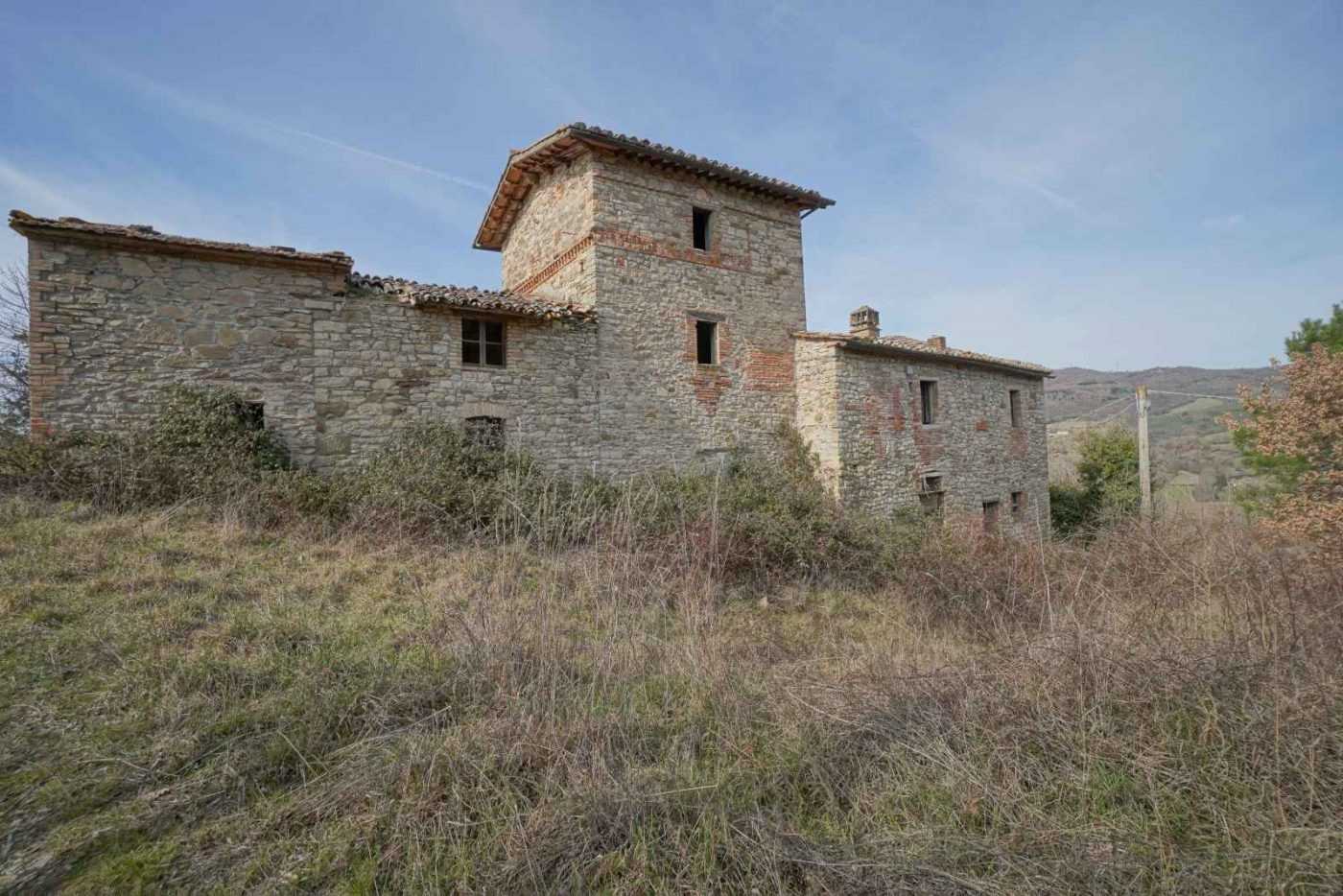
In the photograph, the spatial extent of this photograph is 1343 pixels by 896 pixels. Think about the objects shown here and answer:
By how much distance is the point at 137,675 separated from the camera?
3453 mm

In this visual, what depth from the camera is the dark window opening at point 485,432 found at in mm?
9594

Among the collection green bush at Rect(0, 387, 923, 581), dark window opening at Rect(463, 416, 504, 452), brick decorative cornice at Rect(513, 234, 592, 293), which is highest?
brick decorative cornice at Rect(513, 234, 592, 293)

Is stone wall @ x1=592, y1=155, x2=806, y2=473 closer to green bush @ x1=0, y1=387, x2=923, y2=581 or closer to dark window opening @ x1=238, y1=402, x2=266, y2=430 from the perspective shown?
green bush @ x1=0, y1=387, x2=923, y2=581

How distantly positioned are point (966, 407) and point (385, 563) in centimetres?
1351

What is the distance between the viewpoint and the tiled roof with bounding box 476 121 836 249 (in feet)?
34.9

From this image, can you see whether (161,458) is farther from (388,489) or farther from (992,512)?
(992,512)

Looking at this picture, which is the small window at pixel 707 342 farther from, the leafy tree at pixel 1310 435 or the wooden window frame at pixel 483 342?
the leafy tree at pixel 1310 435

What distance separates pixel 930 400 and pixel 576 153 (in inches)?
380

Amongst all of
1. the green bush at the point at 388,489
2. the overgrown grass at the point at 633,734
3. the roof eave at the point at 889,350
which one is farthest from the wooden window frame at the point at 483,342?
the roof eave at the point at 889,350

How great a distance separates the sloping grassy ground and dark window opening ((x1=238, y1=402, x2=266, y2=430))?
12.9ft

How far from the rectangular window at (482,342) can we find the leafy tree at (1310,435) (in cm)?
1066

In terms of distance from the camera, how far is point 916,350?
1295cm

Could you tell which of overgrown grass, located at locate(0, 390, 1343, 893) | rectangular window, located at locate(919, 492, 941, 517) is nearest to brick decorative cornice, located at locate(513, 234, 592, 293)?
overgrown grass, located at locate(0, 390, 1343, 893)

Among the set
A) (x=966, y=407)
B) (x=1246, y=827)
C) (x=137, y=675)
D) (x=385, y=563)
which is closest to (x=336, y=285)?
(x=385, y=563)
